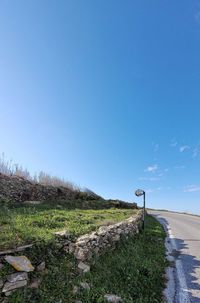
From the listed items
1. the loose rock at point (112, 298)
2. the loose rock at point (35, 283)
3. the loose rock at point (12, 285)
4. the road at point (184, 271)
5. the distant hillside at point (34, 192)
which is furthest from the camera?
the distant hillside at point (34, 192)

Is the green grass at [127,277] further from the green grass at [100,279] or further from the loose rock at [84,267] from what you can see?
the loose rock at [84,267]

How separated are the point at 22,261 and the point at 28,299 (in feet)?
2.36

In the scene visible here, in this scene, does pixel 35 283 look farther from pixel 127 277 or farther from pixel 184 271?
pixel 184 271

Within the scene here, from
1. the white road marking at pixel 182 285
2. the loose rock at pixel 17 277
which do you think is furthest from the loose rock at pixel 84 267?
the white road marking at pixel 182 285

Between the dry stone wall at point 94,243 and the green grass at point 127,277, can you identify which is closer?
the green grass at point 127,277

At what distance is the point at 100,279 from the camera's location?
6.84 m

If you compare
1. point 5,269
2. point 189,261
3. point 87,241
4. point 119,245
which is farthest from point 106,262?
point 189,261

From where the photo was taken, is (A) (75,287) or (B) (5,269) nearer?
(B) (5,269)

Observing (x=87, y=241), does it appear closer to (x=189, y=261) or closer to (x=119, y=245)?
(x=119, y=245)

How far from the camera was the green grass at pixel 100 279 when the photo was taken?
217 inches

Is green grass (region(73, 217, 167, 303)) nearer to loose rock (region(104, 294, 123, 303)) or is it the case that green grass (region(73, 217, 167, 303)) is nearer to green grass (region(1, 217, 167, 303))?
green grass (region(1, 217, 167, 303))

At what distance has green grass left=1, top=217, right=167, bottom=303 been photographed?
5.52m

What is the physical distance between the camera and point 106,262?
805 cm

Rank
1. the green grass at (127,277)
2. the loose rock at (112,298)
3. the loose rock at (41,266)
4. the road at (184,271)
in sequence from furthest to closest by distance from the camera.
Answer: the road at (184,271) < the green grass at (127,277) < the loose rock at (112,298) < the loose rock at (41,266)
